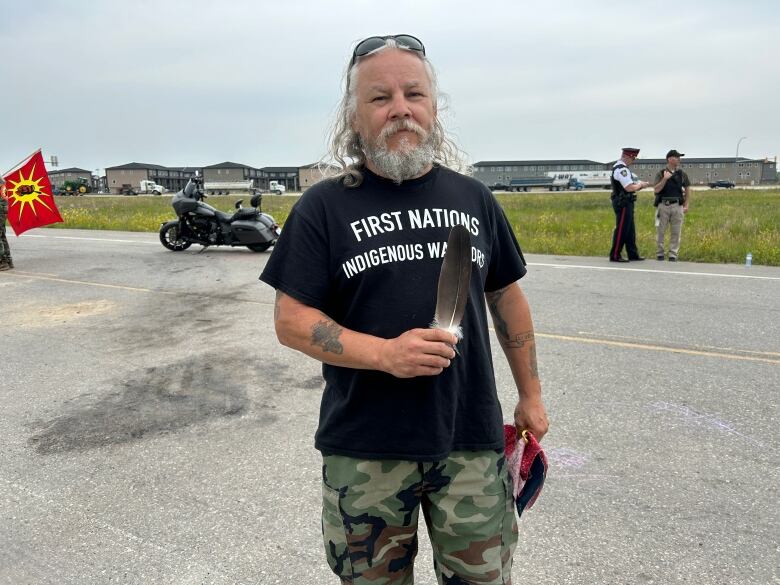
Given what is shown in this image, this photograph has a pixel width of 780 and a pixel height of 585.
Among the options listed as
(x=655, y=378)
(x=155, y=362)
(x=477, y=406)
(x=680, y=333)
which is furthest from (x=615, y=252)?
(x=477, y=406)

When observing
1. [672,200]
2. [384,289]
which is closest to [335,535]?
[384,289]

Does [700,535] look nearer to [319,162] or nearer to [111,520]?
[319,162]

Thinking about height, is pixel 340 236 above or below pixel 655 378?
above

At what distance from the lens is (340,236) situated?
1605 millimetres

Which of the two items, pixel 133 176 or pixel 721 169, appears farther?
pixel 133 176

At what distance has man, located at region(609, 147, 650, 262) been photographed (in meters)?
10.4

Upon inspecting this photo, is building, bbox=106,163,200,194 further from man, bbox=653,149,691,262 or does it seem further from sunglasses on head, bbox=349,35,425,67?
sunglasses on head, bbox=349,35,425,67

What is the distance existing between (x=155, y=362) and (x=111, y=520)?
2.62 metres

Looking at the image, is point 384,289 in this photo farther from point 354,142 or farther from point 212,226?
point 212,226

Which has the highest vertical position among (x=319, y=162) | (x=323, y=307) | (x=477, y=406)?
(x=319, y=162)

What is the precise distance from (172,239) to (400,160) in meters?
12.6

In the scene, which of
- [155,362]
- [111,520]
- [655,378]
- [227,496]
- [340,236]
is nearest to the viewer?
[340,236]

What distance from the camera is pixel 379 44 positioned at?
5.60 ft

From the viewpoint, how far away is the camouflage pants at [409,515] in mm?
A: 1665
